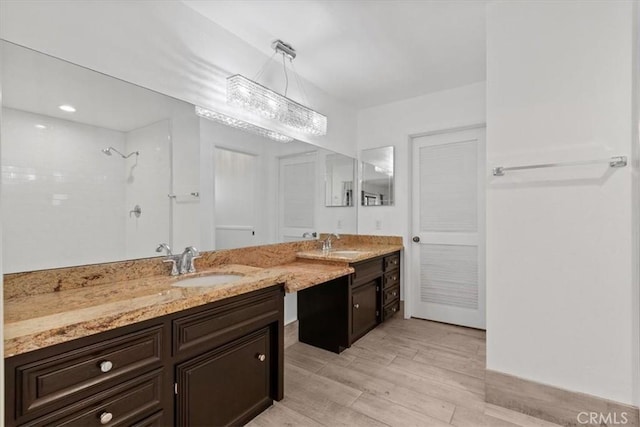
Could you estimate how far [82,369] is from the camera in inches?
39.5

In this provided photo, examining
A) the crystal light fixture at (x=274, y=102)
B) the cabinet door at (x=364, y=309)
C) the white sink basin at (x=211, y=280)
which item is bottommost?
the cabinet door at (x=364, y=309)

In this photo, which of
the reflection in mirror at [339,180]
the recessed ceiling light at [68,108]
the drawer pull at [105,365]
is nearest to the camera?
the drawer pull at [105,365]

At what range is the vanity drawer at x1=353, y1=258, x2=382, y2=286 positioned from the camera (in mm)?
2588

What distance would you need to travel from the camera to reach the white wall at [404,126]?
119 inches

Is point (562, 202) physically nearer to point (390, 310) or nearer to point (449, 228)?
point (449, 228)

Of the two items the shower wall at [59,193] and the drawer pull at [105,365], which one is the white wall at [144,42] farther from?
the drawer pull at [105,365]

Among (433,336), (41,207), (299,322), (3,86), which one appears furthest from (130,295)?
(433,336)

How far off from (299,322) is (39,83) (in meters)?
2.39

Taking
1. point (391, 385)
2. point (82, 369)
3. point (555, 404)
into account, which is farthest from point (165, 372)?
point (555, 404)

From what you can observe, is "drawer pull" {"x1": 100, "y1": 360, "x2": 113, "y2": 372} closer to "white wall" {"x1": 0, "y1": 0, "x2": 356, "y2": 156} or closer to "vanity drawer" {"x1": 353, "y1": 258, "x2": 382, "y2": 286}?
"white wall" {"x1": 0, "y1": 0, "x2": 356, "y2": 156}

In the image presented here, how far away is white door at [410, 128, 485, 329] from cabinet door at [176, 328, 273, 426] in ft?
7.18

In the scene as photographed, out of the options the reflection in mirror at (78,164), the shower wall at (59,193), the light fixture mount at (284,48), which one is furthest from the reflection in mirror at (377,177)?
the shower wall at (59,193)

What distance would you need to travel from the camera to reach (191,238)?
190 centimetres

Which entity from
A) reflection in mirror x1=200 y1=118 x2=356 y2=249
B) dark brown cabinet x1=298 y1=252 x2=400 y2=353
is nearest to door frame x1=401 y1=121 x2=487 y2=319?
dark brown cabinet x1=298 y1=252 x2=400 y2=353
